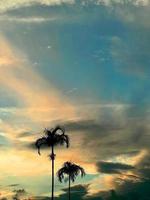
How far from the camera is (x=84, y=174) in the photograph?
114m

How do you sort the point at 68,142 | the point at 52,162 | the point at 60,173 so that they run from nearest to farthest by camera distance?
the point at 68,142 < the point at 52,162 < the point at 60,173

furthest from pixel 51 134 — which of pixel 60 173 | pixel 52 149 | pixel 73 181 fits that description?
pixel 73 181

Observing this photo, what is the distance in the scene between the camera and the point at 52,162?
100812mm

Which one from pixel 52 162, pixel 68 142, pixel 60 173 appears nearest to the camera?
pixel 68 142

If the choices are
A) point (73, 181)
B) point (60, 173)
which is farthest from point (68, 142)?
point (73, 181)

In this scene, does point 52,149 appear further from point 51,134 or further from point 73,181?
point 73,181

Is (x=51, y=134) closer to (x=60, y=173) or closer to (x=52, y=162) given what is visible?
(x=52, y=162)

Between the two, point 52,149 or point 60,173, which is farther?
point 60,173

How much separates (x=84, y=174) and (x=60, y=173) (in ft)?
15.4

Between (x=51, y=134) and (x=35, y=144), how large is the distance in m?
2.96

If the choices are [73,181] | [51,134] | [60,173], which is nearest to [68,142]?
[51,134]

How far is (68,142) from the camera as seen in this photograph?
9269cm

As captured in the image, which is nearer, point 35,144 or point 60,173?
point 35,144

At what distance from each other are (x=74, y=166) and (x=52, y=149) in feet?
78.5
